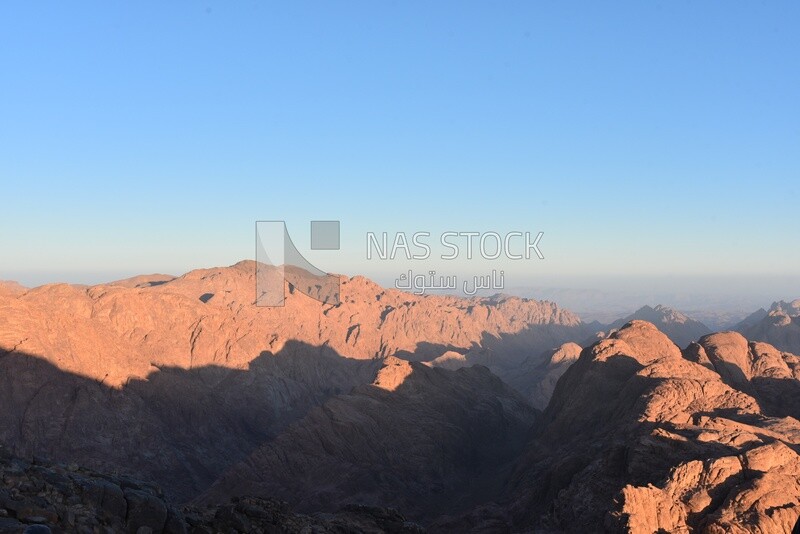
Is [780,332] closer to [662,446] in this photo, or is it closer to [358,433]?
[358,433]

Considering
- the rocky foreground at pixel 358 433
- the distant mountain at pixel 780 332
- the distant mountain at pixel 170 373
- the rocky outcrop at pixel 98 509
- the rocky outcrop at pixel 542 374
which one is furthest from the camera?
the distant mountain at pixel 780 332

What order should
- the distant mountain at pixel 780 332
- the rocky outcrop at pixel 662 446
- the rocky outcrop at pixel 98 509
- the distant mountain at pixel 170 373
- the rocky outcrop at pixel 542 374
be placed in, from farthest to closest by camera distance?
1. the distant mountain at pixel 780 332
2. the rocky outcrop at pixel 542 374
3. the distant mountain at pixel 170 373
4. the rocky outcrop at pixel 662 446
5. the rocky outcrop at pixel 98 509

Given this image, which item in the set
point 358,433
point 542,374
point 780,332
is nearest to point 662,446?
point 358,433

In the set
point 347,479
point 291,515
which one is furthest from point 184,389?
point 291,515

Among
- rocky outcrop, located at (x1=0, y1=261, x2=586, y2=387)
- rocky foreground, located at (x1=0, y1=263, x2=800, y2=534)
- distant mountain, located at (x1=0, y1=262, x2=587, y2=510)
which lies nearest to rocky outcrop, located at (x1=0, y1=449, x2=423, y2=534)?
rocky foreground, located at (x1=0, y1=263, x2=800, y2=534)

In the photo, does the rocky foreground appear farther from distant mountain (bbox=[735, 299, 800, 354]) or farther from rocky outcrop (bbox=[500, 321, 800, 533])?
distant mountain (bbox=[735, 299, 800, 354])

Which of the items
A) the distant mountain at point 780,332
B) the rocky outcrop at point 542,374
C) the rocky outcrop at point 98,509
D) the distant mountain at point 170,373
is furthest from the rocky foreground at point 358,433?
the distant mountain at point 780,332

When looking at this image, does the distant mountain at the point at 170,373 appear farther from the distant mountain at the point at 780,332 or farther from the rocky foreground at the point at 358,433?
the distant mountain at the point at 780,332

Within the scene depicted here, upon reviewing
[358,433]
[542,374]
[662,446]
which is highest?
→ [662,446]

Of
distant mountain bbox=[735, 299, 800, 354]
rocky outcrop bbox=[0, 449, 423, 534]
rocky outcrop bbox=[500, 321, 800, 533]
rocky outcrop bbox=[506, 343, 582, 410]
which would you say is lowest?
rocky outcrop bbox=[506, 343, 582, 410]

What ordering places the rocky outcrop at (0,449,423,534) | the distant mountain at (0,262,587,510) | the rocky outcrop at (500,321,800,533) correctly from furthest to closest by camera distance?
the distant mountain at (0,262,587,510) < the rocky outcrop at (500,321,800,533) < the rocky outcrop at (0,449,423,534)

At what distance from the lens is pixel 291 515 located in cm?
2814

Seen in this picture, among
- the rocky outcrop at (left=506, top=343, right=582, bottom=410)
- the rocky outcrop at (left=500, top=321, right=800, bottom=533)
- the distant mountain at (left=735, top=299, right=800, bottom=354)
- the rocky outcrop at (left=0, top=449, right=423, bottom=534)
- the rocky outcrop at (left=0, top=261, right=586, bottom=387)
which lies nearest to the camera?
the rocky outcrop at (left=0, top=449, right=423, bottom=534)

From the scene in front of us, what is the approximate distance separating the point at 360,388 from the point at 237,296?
2529 inches
